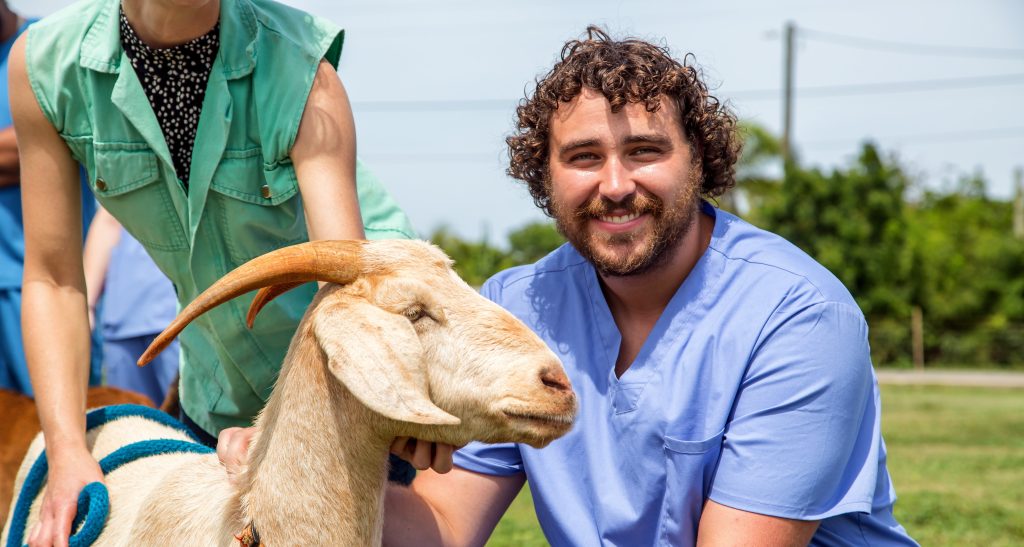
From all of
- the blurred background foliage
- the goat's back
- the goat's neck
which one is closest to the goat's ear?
the goat's neck

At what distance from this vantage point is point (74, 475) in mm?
3049

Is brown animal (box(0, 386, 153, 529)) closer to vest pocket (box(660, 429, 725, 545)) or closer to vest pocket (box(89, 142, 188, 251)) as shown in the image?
vest pocket (box(89, 142, 188, 251))

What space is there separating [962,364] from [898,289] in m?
2.15

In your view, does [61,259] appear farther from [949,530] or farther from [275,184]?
[949,530]

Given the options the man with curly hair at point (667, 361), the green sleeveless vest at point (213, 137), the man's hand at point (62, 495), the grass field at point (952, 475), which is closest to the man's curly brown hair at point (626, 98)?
the man with curly hair at point (667, 361)

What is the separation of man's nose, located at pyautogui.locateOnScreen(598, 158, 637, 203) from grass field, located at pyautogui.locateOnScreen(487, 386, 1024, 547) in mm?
3244

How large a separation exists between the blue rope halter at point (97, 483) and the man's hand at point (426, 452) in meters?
0.90

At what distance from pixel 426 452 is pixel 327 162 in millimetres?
861

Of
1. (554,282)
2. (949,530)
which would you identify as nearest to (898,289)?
(949,530)

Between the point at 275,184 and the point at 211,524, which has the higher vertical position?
the point at 275,184

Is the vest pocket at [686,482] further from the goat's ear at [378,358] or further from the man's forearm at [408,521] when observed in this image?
the goat's ear at [378,358]

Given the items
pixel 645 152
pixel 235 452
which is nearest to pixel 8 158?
pixel 235 452

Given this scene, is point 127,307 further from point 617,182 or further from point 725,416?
point 725,416

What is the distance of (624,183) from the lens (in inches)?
126
